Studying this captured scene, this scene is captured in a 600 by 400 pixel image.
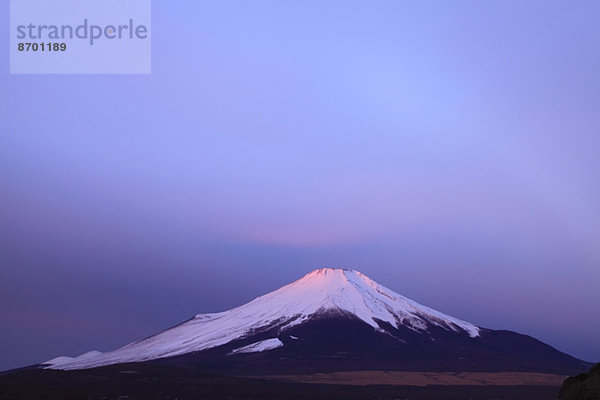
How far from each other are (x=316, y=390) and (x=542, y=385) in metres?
42.5

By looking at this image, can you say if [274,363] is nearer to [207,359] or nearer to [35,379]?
[207,359]

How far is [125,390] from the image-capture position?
7100 cm

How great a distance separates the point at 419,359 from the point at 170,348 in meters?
64.4

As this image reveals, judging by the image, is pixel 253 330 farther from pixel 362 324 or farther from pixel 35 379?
pixel 35 379

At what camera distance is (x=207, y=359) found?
14750 cm

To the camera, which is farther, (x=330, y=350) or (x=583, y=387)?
(x=330, y=350)

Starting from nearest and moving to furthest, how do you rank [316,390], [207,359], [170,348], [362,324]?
[316,390], [207,359], [170,348], [362,324]

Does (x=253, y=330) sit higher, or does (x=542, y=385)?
(x=253, y=330)

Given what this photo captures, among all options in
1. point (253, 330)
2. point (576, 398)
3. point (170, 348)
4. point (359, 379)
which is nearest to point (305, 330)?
point (253, 330)

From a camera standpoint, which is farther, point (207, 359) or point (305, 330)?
point (305, 330)

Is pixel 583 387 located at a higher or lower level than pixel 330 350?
higher

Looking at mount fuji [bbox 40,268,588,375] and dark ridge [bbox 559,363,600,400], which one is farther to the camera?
mount fuji [bbox 40,268,588,375]

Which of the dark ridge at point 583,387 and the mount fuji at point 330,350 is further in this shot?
the mount fuji at point 330,350

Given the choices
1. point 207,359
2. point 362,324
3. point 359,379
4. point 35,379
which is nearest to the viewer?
point 35,379
